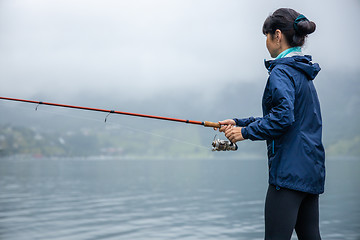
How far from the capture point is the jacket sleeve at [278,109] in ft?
8.45

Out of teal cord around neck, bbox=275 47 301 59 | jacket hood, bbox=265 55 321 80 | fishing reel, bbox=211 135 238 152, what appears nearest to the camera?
jacket hood, bbox=265 55 321 80

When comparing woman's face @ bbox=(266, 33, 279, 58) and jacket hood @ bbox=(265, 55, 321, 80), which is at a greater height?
woman's face @ bbox=(266, 33, 279, 58)

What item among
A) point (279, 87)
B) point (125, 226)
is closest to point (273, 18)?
point (279, 87)

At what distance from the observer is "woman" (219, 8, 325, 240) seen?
2619 mm

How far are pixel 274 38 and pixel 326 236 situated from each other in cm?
1438

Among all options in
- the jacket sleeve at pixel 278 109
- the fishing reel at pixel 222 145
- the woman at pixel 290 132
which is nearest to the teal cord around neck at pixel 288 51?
the woman at pixel 290 132

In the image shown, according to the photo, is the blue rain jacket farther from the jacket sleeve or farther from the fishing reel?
the fishing reel

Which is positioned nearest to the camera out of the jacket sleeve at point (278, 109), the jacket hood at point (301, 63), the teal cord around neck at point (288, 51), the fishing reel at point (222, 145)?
the jacket sleeve at point (278, 109)

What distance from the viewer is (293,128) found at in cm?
265

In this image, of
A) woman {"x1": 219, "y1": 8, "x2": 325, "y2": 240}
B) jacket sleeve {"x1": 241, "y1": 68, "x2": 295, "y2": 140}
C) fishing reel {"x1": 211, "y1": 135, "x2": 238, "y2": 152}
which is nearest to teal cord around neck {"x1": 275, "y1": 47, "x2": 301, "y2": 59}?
woman {"x1": 219, "y1": 8, "x2": 325, "y2": 240}

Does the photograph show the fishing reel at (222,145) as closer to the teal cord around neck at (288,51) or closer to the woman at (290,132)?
the woman at (290,132)

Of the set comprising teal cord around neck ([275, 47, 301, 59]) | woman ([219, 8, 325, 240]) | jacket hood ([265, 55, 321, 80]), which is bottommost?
woman ([219, 8, 325, 240])

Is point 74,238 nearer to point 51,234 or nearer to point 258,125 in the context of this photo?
point 51,234

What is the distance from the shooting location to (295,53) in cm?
281
